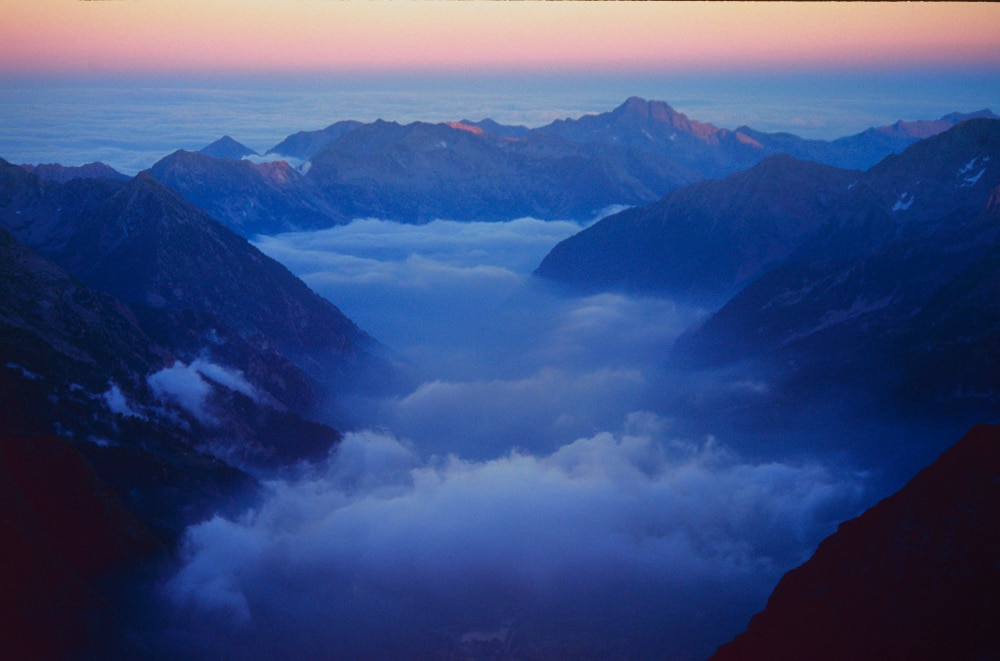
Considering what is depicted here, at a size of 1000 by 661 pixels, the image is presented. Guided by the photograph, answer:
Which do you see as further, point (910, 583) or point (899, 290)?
point (899, 290)

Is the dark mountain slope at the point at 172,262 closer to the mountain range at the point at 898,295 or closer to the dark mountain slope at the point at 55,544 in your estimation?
the dark mountain slope at the point at 55,544

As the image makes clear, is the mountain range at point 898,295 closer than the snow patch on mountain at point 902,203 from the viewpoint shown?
Yes

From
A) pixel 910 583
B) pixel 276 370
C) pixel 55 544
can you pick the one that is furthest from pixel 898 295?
pixel 55 544

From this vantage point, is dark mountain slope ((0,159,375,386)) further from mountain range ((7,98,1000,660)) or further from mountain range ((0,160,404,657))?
mountain range ((7,98,1000,660))

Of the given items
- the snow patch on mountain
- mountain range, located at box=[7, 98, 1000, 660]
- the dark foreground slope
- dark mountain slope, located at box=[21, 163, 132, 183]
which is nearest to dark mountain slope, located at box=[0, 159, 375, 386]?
mountain range, located at box=[7, 98, 1000, 660]

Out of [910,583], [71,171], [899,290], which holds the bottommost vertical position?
[910,583]

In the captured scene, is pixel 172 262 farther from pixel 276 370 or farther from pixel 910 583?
pixel 910 583

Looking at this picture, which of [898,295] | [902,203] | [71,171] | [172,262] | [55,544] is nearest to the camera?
[55,544]

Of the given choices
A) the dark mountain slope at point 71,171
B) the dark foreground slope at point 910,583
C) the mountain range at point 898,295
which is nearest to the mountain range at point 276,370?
the dark foreground slope at point 910,583
